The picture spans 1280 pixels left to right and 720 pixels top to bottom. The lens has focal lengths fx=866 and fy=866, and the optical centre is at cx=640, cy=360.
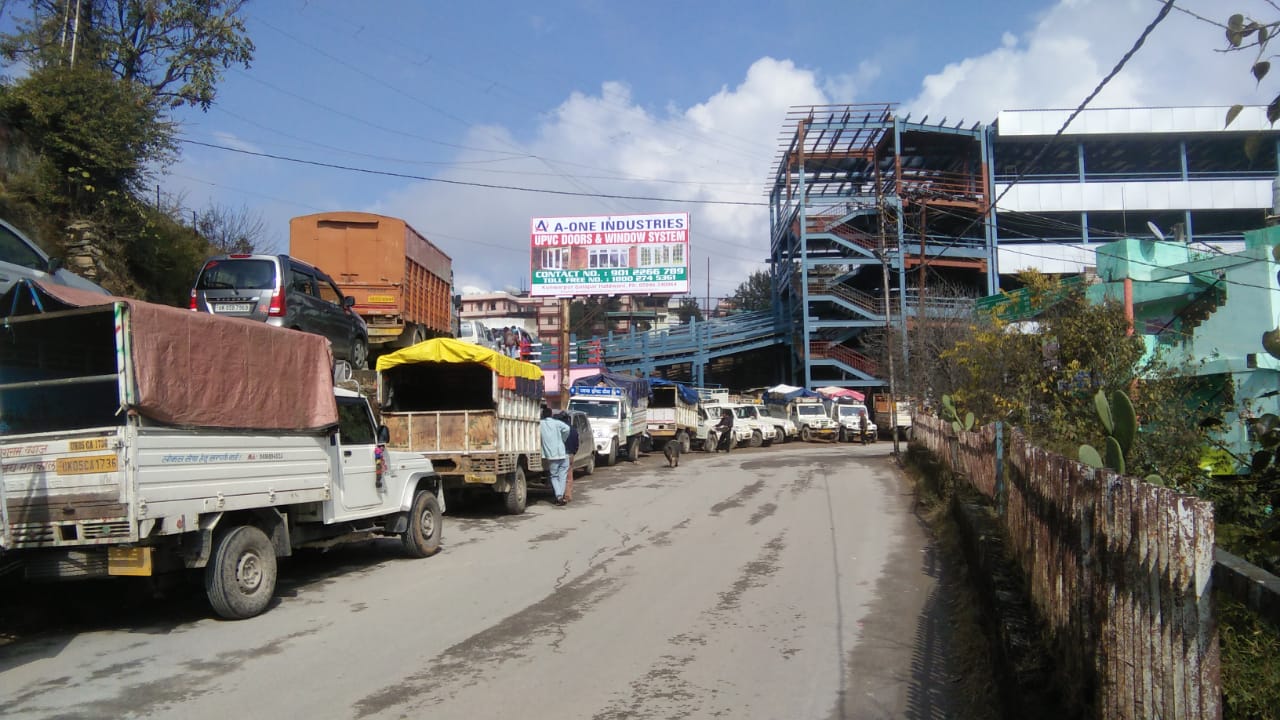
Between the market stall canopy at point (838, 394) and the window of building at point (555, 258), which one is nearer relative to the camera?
the window of building at point (555, 258)

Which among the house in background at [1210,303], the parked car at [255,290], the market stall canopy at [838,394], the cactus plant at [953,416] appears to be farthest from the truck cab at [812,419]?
the parked car at [255,290]

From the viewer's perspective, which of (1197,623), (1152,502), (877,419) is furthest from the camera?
(877,419)

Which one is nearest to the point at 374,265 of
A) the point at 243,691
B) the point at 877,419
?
the point at 243,691

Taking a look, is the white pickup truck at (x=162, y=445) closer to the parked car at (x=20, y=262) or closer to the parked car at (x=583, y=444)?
the parked car at (x=20, y=262)

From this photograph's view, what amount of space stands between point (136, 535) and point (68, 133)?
43.3 ft

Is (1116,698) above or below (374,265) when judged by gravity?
below

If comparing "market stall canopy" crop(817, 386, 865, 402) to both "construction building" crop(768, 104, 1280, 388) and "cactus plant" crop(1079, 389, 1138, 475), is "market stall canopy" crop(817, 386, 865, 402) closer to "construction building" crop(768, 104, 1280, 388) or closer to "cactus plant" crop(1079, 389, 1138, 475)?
"construction building" crop(768, 104, 1280, 388)

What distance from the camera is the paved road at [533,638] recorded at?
554 centimetres

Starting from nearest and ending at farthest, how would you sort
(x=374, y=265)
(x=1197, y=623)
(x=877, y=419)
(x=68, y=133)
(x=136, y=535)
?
(x=1197, y=623)
(x=136, y=535)
(x=68, y=133)
(x=374, y=265)
(x=877, y=419)

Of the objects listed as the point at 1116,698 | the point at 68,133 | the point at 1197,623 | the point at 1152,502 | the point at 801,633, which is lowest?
the point at 801,633

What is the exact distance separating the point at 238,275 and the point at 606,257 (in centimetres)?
2284

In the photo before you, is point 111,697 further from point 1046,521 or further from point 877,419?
point 877,419

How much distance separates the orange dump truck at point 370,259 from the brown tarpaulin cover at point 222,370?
1055 cm

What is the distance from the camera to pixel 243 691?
5754mm
